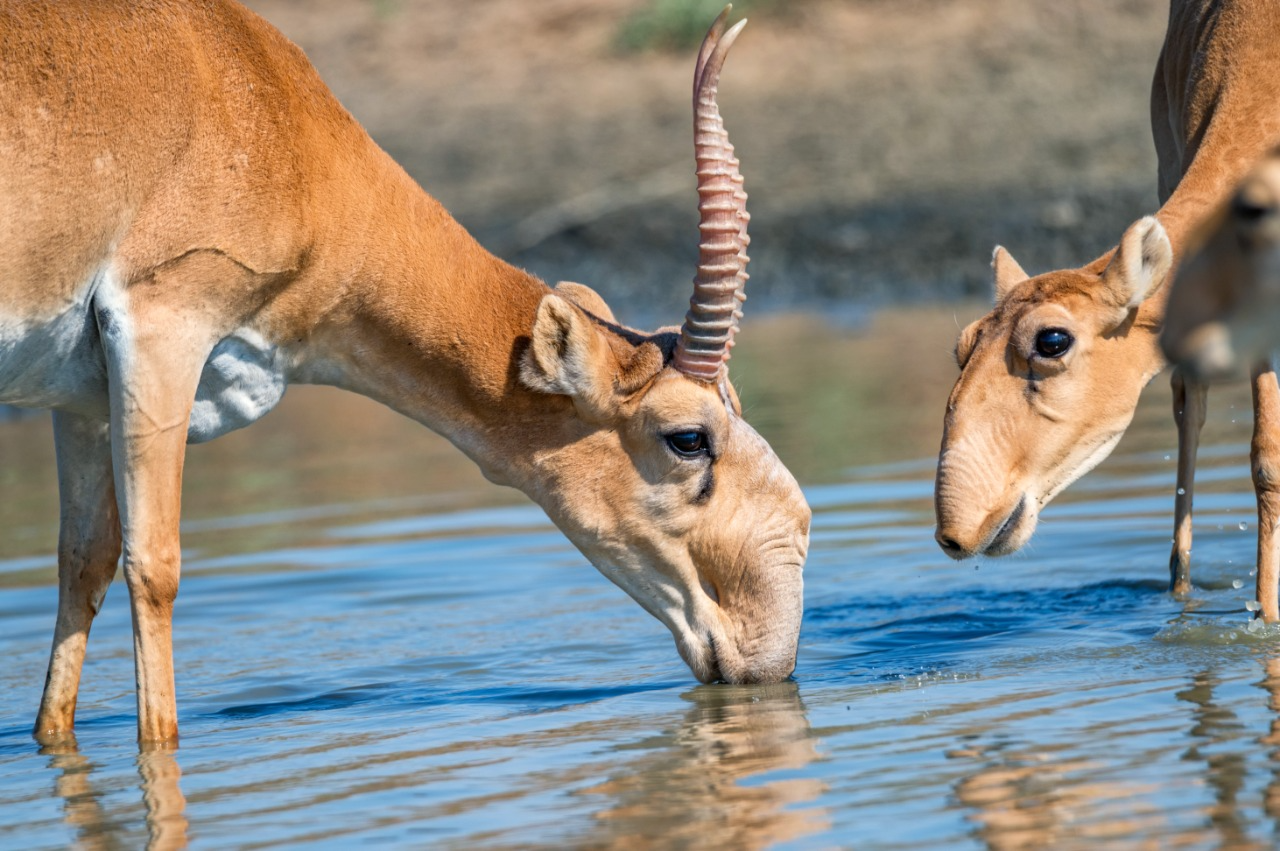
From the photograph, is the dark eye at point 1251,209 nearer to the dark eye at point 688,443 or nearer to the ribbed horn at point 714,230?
the ribbed horn at point 714,230

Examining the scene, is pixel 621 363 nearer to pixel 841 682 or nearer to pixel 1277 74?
pixel 841 682

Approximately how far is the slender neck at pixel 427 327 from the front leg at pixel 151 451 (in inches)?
27.8

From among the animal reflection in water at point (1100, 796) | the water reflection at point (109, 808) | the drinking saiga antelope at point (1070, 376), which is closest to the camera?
the animal reflection in water at point (1100, 796)

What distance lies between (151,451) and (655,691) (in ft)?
7.70

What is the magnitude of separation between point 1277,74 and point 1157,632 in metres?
2.73

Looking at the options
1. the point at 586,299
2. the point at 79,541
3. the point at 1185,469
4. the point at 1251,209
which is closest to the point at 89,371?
the point at 79,541

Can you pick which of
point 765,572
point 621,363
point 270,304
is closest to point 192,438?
point 270,304

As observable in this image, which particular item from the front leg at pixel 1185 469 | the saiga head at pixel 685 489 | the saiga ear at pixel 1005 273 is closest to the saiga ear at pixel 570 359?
the saiga head at pixel 685 489

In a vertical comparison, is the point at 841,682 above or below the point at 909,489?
below

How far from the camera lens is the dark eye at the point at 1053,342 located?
26.9 ft

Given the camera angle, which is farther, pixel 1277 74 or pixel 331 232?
pixel 1277 74

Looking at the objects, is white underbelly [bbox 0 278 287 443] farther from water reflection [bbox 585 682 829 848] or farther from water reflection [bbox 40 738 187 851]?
water reflection [bbox 585 682 829 848]

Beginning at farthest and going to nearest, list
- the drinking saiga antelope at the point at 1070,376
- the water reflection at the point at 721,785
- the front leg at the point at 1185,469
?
the front leg at the point at 1185,469 → the drinking saiga antelope at the point at 1070,376 → the water reflection at the point at 721,785

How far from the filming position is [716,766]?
673 cm
